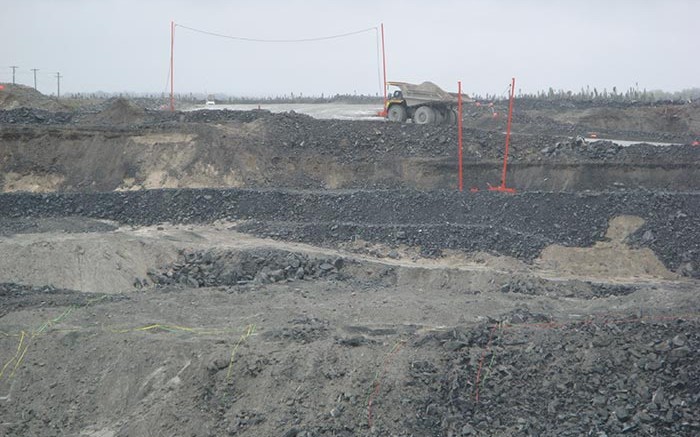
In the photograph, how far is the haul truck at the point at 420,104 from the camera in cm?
2309

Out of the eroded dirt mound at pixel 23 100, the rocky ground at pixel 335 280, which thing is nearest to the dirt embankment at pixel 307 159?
the rocky ground at pixel 335 280

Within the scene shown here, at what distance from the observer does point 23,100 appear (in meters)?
28.2

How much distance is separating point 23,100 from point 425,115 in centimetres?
1585

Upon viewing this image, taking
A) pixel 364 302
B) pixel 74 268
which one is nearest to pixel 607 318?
pixel 364 302

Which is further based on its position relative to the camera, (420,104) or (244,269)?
(420,104)

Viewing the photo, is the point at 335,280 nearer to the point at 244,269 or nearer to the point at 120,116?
the point at 244,269

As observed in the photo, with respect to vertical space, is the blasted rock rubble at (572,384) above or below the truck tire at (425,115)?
below

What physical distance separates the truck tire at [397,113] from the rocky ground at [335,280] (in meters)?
3.38

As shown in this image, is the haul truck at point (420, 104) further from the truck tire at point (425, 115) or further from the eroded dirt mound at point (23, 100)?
the eroded dirt mound at point (23, 100)

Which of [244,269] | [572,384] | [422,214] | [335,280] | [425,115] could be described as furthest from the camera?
[425,115]

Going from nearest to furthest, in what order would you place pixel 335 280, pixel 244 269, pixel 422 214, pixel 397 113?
pixel 335 280 < pixel 244 269 < pixel 422 214 < pixel 397 113

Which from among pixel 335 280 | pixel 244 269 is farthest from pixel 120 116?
pixel 335 280

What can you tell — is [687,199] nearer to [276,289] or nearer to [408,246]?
[408,246]

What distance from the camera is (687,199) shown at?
589 inches
